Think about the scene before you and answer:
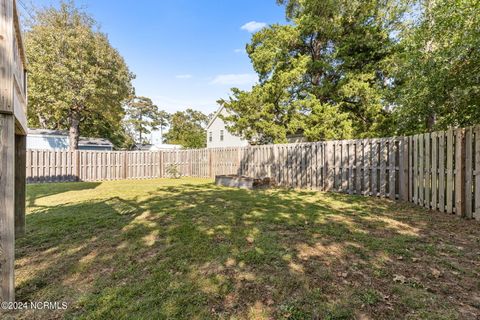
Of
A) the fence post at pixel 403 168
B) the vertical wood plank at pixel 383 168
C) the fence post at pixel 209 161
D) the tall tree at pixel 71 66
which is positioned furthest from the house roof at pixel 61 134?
the fence post at pixel 403 168

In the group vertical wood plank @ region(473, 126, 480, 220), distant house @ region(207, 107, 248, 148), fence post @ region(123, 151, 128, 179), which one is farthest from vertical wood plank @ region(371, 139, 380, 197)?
distant house @ region(207, 107, 248, 148)

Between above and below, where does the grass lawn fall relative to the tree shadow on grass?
above

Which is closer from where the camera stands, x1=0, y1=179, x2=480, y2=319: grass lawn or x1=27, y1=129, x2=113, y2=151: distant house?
x1=0, y1=179, x2=480, y2=319: grass lawn

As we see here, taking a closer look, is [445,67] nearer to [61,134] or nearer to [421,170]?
[421,170]

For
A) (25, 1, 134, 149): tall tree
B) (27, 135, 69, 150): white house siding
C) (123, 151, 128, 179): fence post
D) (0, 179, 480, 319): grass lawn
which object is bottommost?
(0, 179, 480, 319): grass lawn

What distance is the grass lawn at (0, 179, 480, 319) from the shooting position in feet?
6.60

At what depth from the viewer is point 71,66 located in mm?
16844

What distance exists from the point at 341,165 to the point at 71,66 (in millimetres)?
18363

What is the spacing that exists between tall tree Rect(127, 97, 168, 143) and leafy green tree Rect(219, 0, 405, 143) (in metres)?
31.5

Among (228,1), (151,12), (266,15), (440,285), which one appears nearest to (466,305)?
(440,285)

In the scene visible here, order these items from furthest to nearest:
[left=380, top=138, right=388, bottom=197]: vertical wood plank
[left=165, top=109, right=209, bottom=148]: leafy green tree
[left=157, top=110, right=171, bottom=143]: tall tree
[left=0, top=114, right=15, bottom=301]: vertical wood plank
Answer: [left=157, top=110, right=171, bottom=143]: tall tree < [left=165, top=109, right=209, bottom=148]: leafy green tree < [left=380, top=138, right=388, bottom=197]: vertical wood plank < [left=0, top=114, right=15, bottom=301]: vertical wood plank

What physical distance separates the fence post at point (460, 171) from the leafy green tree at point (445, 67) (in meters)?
1.81

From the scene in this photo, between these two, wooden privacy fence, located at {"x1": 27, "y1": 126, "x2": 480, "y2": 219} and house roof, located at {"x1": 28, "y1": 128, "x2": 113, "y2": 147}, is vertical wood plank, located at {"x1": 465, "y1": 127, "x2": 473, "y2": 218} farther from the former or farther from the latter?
house roof, located at {"x1": 28, "y1": 128, "x2": 113, "y2": 147}

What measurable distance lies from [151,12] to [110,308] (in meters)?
13.6
